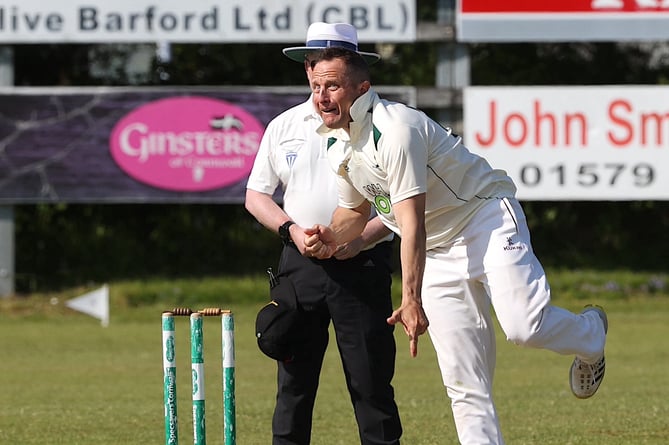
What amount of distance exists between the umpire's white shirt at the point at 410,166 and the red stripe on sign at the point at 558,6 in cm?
1483

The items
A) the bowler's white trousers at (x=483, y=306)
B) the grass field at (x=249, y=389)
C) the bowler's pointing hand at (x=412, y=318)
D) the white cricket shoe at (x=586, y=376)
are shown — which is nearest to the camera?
the bowler's pointing hand at (x=412, y=318)

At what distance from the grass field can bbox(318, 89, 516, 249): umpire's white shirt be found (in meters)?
2.65

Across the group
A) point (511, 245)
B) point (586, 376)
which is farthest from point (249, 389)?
point (511, 245)

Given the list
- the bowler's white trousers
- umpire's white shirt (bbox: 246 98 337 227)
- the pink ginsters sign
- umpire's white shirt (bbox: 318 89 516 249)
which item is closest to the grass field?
the pink ginsters sign

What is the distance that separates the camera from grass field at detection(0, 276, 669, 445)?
32.6 feet

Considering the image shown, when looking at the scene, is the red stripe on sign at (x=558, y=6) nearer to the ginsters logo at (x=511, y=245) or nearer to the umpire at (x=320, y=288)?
the umpire at (x=320, y=288)

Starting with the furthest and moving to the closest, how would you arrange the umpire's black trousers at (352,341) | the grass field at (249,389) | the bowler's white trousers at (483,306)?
the grass field at (249,389), the umpire's black trousers at (352,341), the bowler's white trousers at (483,306)

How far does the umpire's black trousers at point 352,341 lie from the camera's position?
7.47 metres

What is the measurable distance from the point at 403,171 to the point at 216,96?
15.9 m

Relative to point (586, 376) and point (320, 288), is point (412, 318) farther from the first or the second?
point (586, 376)

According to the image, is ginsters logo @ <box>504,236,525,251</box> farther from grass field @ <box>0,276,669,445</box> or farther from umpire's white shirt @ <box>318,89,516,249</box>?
grass field @ <box>0,276,669,445</box>

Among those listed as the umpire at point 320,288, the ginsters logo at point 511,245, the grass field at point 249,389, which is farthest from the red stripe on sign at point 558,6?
the ginsters logo at point 511,245

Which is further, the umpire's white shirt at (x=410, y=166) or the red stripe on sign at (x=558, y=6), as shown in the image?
the red stripe on sign at (x=558, y=6)

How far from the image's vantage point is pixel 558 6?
21641 millimetres
